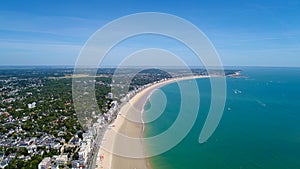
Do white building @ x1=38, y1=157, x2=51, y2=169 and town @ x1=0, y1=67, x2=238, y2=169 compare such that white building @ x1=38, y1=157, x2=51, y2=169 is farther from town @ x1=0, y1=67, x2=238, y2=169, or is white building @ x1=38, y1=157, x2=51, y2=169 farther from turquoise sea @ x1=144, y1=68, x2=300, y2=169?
turquoise sea @ x1=144, y1=68, x2=300, y2=169

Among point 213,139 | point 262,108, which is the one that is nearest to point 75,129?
point 213,139

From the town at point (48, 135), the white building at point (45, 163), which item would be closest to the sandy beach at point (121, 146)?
the town at point (48, 135)

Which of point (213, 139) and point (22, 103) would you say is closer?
point (213, 139)

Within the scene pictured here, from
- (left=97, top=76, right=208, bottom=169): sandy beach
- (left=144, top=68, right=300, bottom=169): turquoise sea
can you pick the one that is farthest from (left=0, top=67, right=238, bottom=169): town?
(left=144, top=68, right=300, bottom=169): turquoise sea

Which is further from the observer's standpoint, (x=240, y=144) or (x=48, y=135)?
(x=48, y=135)

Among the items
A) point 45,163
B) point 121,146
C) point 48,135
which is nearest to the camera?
point 45,163

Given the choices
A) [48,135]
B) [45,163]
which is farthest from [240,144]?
[48,135]

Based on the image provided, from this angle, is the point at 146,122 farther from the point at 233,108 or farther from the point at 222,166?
the point at 233,108

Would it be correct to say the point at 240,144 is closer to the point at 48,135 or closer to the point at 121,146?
the point at 121,146

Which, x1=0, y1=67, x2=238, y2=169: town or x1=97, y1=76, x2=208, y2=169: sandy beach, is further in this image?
x1=0, y1=67, x2=238, y2=169: town

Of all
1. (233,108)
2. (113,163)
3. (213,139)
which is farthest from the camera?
(233,108)

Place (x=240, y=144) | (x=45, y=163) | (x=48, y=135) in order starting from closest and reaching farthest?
(x=45, y=163), (x=240, y=144), (x=48, y=135)
